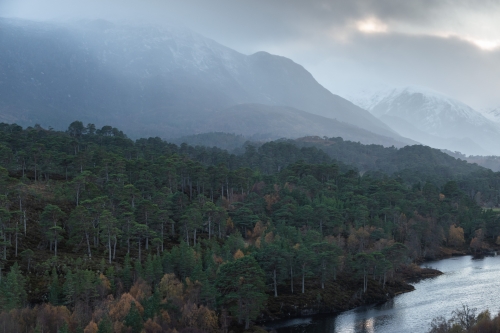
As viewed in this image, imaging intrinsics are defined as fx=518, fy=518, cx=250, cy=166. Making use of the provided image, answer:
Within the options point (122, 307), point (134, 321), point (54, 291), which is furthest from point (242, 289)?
point (54, 291)

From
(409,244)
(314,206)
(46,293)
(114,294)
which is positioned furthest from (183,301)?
(409,244)

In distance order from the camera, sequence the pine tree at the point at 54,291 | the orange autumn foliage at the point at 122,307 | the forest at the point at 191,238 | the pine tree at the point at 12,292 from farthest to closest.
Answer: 1. the forest at the point at 191,238
2. the pine tree at the point at 54,291
3. the pine tree at the point at 12,292
4. the orange autumn foliage at the point at 122,307

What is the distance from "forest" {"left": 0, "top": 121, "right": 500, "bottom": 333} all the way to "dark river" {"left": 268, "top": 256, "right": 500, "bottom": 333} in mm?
4371

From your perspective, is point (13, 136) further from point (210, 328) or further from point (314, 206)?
point (210, 328)

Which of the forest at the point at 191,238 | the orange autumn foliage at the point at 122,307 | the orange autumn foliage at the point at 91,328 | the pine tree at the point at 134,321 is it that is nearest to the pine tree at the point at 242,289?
the forest at the point at 191,238

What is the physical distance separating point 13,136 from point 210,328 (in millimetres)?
90253

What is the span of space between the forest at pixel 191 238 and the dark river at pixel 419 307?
4371mm

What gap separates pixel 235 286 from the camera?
225 ft

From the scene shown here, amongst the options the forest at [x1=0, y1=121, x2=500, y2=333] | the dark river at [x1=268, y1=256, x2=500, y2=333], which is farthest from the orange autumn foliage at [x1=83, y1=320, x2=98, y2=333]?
the dark river at [x1=268, y1=256, x2=500, y2=333]

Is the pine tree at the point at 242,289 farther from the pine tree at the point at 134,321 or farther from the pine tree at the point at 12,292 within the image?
the pine tree at the point at 12,292

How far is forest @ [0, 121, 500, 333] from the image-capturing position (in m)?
64.1

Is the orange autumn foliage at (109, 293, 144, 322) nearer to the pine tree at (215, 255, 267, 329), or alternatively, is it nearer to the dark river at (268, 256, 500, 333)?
the pine tree at (215, 255, 267, 329)

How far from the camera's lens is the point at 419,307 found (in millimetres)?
76750

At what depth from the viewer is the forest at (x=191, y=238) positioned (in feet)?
210
